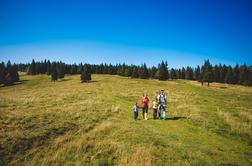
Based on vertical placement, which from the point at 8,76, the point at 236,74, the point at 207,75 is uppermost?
the point at 236,74

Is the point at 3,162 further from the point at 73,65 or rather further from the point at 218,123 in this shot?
the point at 73,65

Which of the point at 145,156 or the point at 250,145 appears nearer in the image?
the point at 145,156

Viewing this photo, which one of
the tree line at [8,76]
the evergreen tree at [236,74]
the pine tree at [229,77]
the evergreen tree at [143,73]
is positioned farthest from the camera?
the evergreen tree at [143,73]

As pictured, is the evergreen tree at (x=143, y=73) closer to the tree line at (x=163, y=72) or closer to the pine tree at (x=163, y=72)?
the tree line at (x=163, y=72)

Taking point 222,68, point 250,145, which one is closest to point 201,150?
point 250,145

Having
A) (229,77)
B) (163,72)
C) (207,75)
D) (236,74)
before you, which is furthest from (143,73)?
(236,74)

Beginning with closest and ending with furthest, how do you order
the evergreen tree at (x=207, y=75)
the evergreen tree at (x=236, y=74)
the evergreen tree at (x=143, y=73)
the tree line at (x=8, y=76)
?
the evergreen tree at (x=207, y=75), the tree line at (x=8, y=76), the evergreen tree at (x=236, y=74), the evergreen tree at (x=143, y=73)

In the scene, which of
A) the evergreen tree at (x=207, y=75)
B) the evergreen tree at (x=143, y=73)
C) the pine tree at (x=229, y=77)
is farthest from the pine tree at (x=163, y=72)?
the pine tree at (x=229, y=77)

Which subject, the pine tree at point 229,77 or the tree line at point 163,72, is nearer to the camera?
the tree line at point 163,72

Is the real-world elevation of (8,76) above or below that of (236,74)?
below

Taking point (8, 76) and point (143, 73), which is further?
point (143, 73)

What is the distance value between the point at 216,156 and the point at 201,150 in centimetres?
77

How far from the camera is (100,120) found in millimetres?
14148

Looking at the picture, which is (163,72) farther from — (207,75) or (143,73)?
(207,75)
